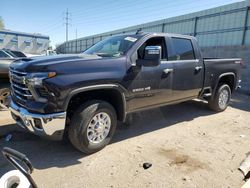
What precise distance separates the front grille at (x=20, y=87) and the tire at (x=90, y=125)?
756 mm

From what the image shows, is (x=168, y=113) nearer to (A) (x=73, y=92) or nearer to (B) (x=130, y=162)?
(B) (x=130, y=162)

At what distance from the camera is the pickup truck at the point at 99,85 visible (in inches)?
129

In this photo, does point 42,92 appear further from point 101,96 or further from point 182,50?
point 182,50

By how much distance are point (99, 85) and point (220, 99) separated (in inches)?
163

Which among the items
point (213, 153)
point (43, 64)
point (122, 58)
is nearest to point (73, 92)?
point (43, 64)

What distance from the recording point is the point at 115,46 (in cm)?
458

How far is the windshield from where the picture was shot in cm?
424

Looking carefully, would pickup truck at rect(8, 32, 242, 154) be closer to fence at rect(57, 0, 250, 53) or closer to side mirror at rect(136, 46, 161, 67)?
side mirror at rect(136, 46, 161, 67)

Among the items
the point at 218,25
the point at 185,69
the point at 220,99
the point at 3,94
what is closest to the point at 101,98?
the point at 185,69

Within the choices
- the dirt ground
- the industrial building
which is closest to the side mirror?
the dirt ground

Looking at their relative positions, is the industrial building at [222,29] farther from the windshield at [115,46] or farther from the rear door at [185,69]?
the windshield at [115,46]

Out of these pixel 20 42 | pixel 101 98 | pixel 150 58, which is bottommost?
pixel 101 98

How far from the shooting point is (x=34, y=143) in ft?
13.9

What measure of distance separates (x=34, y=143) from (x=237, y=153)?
3.54 meters
